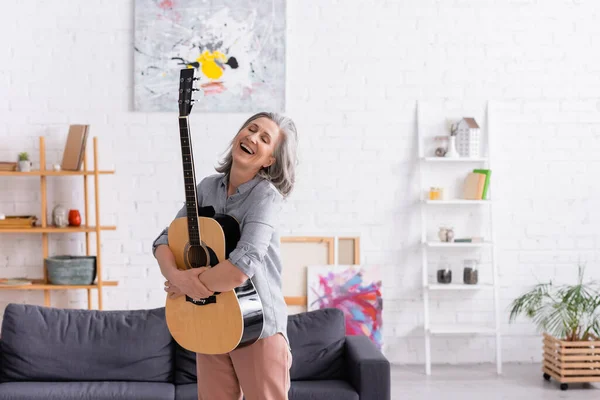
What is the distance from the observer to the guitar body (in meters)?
2.17

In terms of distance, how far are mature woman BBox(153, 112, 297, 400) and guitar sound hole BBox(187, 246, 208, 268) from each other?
0.20ft

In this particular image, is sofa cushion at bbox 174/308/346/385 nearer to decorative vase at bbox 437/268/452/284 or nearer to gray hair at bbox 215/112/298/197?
gray hair at bbox 215/112/298/197

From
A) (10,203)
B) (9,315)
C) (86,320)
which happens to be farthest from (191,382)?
(10,203)

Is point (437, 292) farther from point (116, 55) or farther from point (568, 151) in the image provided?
point (116, 55)

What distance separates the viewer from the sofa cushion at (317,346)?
11.4 feet

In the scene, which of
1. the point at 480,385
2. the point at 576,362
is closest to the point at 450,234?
the point at 480,385

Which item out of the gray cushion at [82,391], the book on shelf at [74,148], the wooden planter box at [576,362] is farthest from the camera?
the book on shelf at [74,148]

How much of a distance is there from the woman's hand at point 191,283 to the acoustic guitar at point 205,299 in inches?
1.6

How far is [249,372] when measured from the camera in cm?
220

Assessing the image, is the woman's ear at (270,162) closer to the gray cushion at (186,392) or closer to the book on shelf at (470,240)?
the gray cushion at (186,392)

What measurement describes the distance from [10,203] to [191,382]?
2121 millimetres

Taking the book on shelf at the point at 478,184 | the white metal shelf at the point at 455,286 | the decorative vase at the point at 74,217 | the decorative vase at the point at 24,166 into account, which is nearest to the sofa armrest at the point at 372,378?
the white metal shelf at the point at 455,286

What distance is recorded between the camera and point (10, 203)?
15.9 feet

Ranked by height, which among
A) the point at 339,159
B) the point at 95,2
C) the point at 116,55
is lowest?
the point at 339,159
